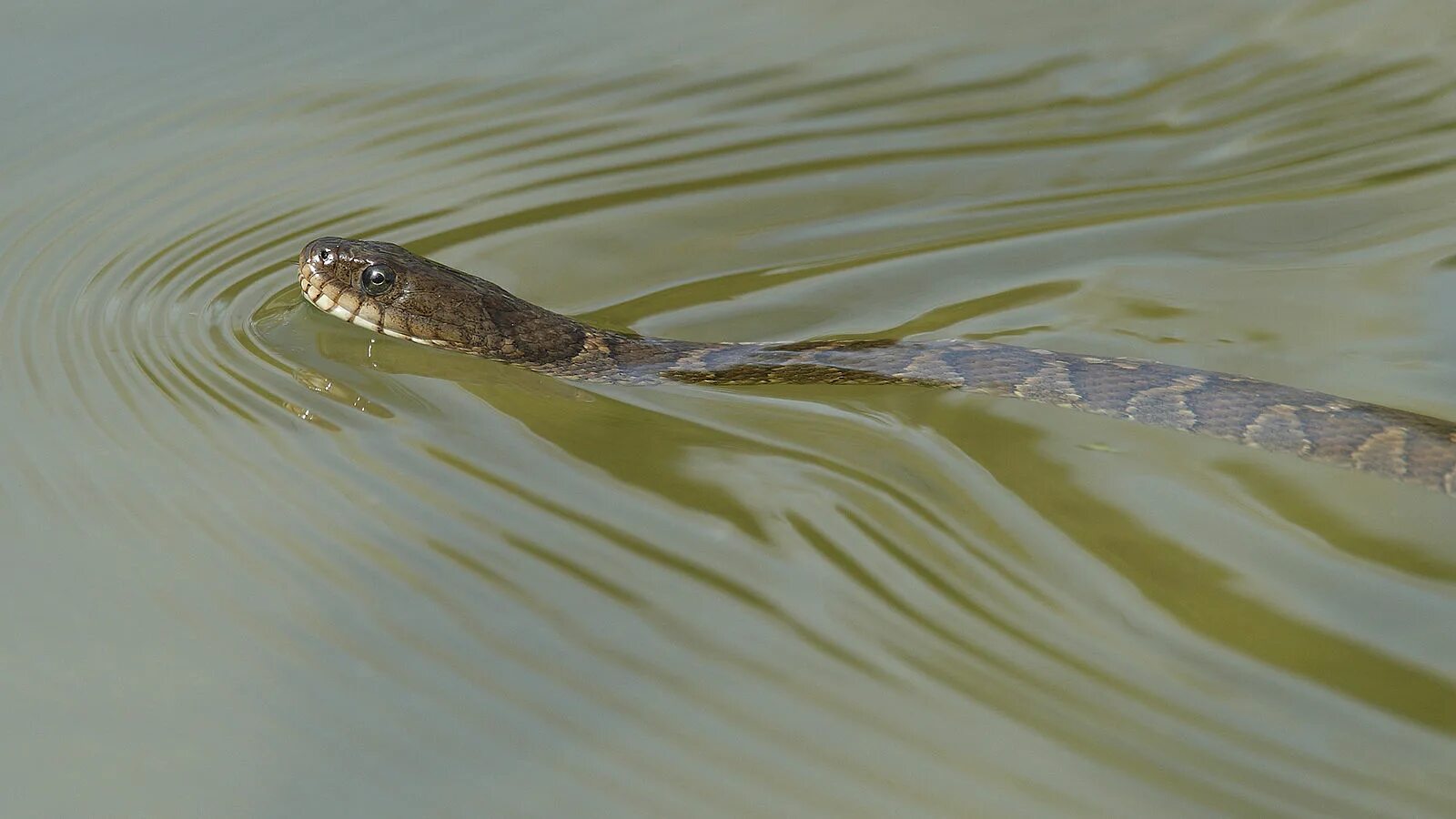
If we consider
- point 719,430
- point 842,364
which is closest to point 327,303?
point 719,430

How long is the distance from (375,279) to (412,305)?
17 cm

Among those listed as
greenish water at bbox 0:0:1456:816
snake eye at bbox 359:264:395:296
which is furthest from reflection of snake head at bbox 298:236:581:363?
greenish water at bbox 0:0:1456:816

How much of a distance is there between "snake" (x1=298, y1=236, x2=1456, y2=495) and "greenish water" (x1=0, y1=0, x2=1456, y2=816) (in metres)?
0.12

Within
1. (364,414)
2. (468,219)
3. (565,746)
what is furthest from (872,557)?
(468,219)

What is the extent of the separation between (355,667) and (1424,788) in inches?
101

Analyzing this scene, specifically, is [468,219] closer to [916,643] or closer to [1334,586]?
[916,643]

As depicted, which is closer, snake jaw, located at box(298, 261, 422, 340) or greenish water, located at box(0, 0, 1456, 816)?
greenish water, located at box(0, 0, 1456, 816)

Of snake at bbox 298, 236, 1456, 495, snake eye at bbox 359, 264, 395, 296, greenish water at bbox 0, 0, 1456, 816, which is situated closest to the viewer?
greenish water at bbox 0, 0, 1456, 816

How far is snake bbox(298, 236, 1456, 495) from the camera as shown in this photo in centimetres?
483

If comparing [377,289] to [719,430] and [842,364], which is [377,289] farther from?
[842,364]

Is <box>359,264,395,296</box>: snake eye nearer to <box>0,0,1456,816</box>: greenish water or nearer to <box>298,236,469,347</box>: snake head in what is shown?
<box>298,236,469,347</box>: snake head

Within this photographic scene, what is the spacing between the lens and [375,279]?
5.39 meters

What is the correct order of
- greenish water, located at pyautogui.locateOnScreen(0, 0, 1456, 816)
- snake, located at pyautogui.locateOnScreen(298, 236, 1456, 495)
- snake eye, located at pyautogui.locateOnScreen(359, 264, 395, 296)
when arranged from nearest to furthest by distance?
greenish water, located at pyautogui.locateOnScreen(0, 0, 1456, 816)
snake, located at pyautogui.locateOnScreen(298, 236, 1456, 495)
snake eye, located at pyautogui.locateOnScreen(359, 264, 395, 296)

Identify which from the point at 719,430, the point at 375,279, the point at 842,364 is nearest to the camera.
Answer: the point at 719,430
